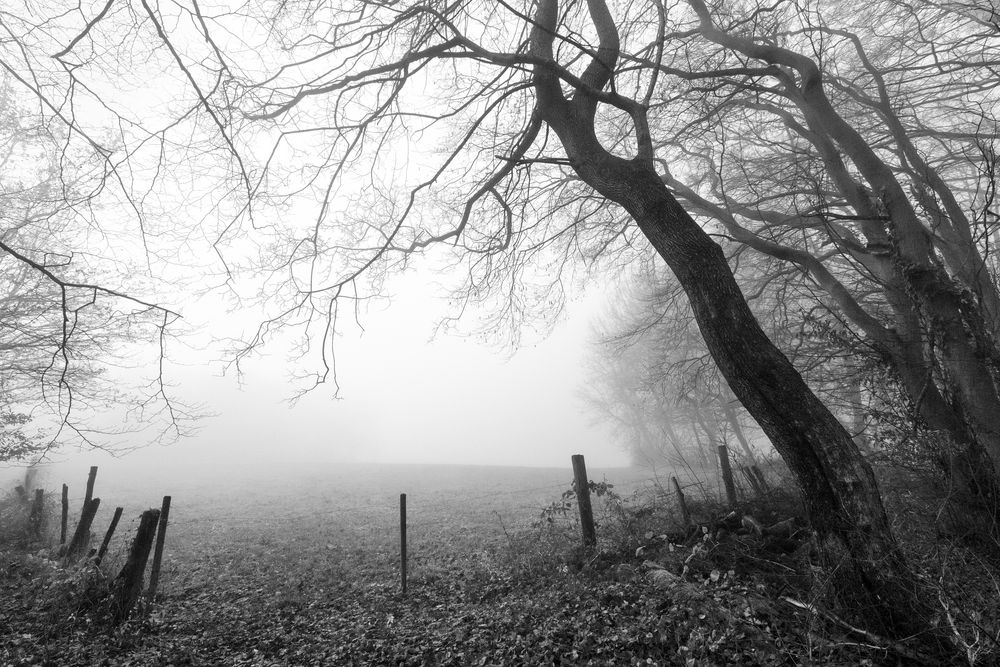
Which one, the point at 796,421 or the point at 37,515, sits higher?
the point at 796,421

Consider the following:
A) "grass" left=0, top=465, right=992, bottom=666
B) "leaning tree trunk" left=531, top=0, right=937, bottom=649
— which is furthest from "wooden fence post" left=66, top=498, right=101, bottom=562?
"leaning tree trunk" left=531, top=0, right=937, bottom=649

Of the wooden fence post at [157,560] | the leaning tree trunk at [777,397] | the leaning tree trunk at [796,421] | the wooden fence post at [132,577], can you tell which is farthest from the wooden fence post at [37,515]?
the leaning tree trunk at [796,421]

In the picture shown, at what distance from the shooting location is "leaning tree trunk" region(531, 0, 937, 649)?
2828mm

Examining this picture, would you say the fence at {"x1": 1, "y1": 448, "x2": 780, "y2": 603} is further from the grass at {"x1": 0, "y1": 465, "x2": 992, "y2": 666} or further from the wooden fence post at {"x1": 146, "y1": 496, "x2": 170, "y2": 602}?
the grass at {"x1": 0, "y1": 465, "x2": 992, "y2": 666}

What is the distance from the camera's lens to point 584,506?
20.6ft

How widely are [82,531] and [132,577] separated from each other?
390 cm

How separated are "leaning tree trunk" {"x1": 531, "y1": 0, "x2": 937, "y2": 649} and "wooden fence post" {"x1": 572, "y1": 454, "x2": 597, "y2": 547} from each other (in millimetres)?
3217

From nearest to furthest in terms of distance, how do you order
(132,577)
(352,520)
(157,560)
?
(132,577) → (157,560) → (352,520)

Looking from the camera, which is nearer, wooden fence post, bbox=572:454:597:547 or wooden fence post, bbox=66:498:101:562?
wooden fence post, bbox=572:454:597:547

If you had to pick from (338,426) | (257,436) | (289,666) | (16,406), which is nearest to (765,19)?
(289,666)

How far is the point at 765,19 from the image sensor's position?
5762mm

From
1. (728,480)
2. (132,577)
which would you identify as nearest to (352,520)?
(132,577)

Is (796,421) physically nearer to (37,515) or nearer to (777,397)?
(777,397)

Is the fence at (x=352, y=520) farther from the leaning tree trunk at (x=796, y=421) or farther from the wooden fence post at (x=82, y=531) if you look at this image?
the leaning tree trunk at (x=796, y=421)
